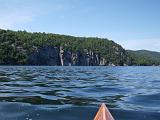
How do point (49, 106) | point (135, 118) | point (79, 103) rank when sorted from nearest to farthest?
point (135, 118) < point (49, 106) < point (79, 103)

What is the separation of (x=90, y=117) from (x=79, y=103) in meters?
2.96

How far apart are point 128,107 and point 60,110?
3029 millimetres

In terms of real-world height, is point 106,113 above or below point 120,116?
above

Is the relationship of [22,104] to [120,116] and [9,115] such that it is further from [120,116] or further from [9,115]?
[120,116]

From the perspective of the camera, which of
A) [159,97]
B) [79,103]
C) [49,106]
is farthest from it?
[159,97]

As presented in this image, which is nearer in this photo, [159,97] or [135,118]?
[135,118]

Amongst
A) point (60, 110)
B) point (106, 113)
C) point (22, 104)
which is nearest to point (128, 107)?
point (60, 110)

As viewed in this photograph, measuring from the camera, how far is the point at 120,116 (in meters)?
12.1

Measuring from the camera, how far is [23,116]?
11797 millimetres

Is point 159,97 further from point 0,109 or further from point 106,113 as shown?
point 106,113

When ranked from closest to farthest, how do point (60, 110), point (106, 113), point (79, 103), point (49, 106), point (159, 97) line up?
point (106, 113)
point (60, 110)
point (49, 106)
point (79, 103)
point (159, 97)

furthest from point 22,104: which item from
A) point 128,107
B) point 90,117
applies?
point 128,107

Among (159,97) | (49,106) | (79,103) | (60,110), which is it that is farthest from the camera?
(159,97)

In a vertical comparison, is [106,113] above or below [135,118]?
above
